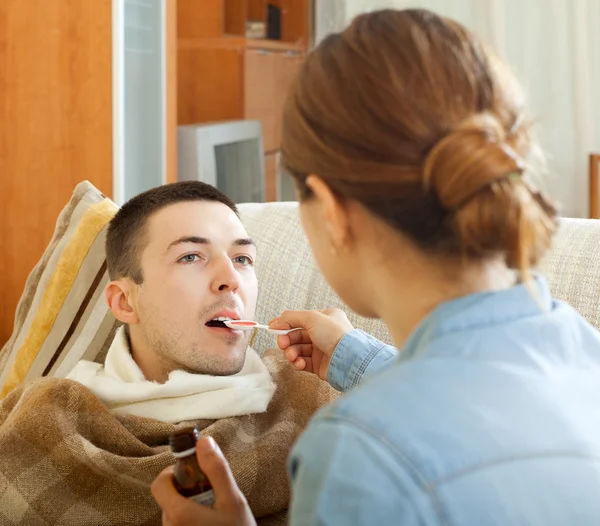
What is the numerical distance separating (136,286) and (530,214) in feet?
2.92

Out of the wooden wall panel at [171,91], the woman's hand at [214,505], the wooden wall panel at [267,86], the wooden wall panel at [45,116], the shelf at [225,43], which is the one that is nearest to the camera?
the woman's hand at [214,505]

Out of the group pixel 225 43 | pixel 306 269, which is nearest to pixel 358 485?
pixel 306 269

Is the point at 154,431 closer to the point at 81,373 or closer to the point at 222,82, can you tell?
the point at 81,373

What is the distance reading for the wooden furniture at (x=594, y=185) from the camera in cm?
355

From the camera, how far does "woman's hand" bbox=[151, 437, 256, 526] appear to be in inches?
38.0

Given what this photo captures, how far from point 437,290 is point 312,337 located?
0.59 m

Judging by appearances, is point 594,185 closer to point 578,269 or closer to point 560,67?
point 560,67

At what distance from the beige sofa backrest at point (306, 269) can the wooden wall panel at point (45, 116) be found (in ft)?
5.06

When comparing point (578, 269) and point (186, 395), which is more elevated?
point (578, 269)

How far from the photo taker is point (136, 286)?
1541 millimetres

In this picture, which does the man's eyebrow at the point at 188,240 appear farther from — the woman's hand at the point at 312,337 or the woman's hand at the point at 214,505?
the woman's hand at the point at 214,505

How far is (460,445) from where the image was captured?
0.71 meters

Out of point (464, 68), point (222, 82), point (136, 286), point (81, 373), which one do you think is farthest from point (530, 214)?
point (222, 82)

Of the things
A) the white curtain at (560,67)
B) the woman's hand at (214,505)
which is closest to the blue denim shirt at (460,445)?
the woman's hand at (214,505)
